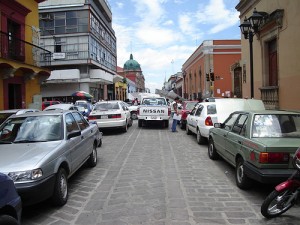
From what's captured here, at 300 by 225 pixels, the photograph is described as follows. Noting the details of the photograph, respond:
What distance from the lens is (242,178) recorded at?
241 inches

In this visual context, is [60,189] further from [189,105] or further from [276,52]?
[189,105]

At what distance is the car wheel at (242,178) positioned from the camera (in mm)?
6012

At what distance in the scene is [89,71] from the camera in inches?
1582

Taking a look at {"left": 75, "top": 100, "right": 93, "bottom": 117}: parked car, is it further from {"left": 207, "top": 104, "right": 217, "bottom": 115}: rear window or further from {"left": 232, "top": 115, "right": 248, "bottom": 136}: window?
{"left": 232, "top": 115, "right": 248, "bottom": 136}: window

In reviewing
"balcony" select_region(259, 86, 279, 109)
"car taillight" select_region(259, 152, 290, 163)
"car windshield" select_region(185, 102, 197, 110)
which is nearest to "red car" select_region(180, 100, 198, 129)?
"car windshield" select_region(185, 102, 197, 110)

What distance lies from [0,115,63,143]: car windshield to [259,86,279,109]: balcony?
1091cm

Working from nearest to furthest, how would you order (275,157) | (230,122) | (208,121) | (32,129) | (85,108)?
(275,157), (32,129), (230,122), (208,121), (85,108)

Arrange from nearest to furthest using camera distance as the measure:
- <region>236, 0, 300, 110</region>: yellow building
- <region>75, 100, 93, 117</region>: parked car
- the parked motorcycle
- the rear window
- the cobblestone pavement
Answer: the parked motorcycle, the cobblestone pavement, the rear window, <region>236, 0, 300, 110</region>: yellow building, <region>75, 100, 93, 117</region>: parked car

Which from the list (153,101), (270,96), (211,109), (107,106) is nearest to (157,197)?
(211,109)

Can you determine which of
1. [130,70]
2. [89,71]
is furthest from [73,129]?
[130,70]

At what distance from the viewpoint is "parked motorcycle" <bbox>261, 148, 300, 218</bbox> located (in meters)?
4.46

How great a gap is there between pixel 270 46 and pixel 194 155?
30.0 ft

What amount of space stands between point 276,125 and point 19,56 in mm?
13997

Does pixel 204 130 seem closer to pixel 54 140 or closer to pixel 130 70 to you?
pixel 54 140
